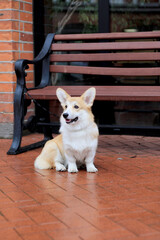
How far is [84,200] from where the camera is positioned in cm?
325

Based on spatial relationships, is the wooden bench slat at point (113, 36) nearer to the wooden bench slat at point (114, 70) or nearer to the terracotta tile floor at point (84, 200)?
the wooden bench slat at point (114, 70)

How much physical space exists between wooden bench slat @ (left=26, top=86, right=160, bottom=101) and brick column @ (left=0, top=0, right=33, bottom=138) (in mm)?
803

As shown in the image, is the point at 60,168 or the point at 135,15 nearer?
the point at 60,168

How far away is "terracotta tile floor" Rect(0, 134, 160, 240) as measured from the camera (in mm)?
2648

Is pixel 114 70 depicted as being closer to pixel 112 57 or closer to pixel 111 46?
pixel 112 57

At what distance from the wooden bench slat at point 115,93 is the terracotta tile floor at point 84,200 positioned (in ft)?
2.11

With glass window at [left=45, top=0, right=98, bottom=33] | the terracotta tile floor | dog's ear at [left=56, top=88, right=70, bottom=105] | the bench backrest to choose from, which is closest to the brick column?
glass window at [left=45, top=0, right=98, bottom=33]

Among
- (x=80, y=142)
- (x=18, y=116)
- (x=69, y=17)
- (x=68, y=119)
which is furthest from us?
(x=69, y=17)

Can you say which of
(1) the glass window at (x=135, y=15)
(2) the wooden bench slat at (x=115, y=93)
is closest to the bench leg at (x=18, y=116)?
(2) the wooden bench slat at (x=115, y=93)

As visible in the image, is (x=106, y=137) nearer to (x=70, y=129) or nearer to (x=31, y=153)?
(x=31, y=153)

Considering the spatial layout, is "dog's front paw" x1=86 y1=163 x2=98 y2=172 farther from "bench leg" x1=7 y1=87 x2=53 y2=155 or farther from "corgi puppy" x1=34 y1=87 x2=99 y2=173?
"bench leg" x1=7 y1=87 x2=53 y2=155

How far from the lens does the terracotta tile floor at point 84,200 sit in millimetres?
2648

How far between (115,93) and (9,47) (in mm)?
1811

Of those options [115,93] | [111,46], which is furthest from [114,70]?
[115,93]
